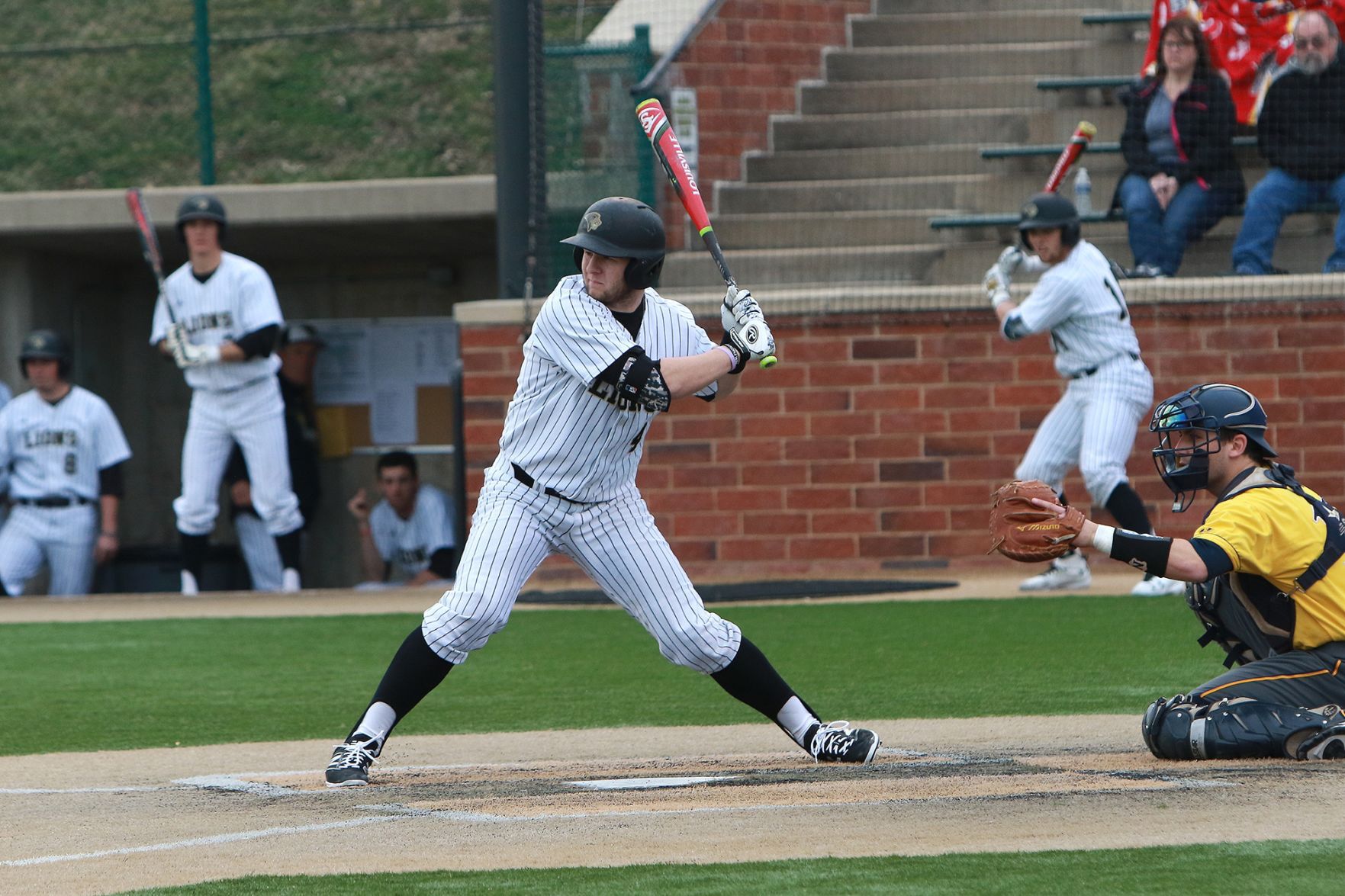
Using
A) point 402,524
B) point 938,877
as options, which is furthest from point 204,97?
point 938,877

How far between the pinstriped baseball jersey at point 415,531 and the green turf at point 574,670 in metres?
2.18

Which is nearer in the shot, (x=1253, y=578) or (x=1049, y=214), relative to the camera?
(x=1253, y=578)

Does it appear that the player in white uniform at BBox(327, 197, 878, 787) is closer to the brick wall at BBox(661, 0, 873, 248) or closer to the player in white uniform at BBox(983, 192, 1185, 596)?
the player in white uniform at BBox(983, 192, 1185, 596)

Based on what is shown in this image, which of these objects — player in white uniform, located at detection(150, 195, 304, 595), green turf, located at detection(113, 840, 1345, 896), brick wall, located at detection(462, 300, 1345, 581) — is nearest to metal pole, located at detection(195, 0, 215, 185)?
player in white uniform, located at detection(150, 195, 304, 595)

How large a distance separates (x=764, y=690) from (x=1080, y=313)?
449 centimetres

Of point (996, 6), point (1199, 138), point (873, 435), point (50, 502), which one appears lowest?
point (50, 502)

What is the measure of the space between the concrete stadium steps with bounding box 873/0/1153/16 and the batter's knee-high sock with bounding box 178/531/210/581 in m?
6.82

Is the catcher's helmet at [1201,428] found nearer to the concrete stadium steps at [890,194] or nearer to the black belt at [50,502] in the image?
the concrete stadium steps at [890,194]

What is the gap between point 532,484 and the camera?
16.9 ft

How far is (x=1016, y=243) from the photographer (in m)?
11.8

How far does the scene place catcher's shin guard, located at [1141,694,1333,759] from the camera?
4.87m

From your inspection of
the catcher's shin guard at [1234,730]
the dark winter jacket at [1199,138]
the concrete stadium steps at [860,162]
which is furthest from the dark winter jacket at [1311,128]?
the catcher's shin guard at [1234,730]

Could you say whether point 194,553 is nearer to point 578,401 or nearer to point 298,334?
point 298,334

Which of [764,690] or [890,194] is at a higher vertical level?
[890,194]
